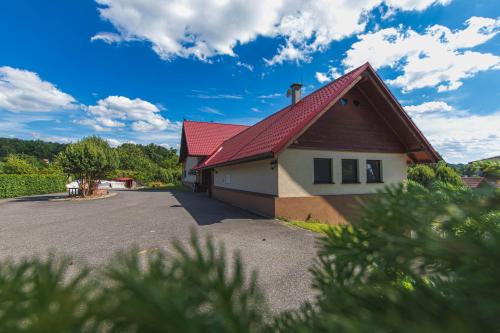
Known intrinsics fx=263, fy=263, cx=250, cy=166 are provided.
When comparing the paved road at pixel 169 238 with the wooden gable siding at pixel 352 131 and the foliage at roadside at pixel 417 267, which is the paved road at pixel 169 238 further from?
the wooden gable siding at pixel 352 131

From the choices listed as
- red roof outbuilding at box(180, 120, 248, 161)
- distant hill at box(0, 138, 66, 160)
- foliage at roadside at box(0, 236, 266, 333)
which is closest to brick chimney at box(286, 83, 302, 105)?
red roof outbuilding at box(180, 120, 248, 161)

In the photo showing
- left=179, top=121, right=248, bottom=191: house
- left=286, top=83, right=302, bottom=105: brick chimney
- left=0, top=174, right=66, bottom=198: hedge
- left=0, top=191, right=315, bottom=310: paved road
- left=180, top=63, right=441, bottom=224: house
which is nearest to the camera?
left=0, top=191, right=315, bottom=310: paved road

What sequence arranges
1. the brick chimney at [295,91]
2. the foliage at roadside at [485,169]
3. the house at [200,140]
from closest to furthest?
the foliage at roadside at [485,169]
the brick chimney at [295,91]
the house at [200,140]

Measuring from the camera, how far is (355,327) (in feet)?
1.32

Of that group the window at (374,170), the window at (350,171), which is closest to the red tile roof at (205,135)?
the window at (350,171)

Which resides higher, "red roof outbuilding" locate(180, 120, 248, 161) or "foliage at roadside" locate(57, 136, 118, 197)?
"red roof outbuilding" locate(180, 120, 248, 161)

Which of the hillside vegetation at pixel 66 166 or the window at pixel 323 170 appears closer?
the window at pixel 323 170

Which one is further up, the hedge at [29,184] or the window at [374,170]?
the window at [374,170]

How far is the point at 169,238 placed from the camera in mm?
3822

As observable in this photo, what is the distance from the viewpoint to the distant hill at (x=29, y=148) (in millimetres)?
82938

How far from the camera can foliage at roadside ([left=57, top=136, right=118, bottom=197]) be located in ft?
64.5

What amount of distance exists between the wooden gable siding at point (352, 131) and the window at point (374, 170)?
2.11 ft

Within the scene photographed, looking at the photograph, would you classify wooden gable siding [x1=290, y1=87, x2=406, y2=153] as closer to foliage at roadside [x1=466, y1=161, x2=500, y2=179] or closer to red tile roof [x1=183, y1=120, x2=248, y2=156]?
foliage at roadside [x1=466, y1=161, x2=500, y2=179]

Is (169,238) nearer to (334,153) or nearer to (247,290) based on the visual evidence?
(247,290)
